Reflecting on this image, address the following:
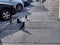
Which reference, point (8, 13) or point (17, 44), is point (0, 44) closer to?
point (17, 44)

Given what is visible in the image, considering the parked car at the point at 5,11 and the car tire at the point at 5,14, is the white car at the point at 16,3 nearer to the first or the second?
the parked car at the point at 5,11

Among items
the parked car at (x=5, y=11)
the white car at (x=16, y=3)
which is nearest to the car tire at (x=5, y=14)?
the parked car at (x=5, y=11)

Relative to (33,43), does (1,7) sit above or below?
above

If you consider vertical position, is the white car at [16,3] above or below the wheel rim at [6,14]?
above

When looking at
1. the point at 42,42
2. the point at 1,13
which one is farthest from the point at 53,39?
the point at 1,13

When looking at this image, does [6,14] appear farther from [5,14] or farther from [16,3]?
[16,3]

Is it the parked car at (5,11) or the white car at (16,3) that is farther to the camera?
the white car at (16,3)

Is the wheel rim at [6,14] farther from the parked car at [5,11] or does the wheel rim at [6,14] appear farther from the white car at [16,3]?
the white car at [16,3]

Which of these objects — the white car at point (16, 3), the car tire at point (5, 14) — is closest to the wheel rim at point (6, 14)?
the car tire at point (5, 14)

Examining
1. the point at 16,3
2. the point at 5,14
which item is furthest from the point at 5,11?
the point at 16,3

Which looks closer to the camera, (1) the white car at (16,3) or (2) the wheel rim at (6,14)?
(2) the wheel rim at (6,14)

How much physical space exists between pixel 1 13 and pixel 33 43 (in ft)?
21.1

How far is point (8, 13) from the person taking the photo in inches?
503

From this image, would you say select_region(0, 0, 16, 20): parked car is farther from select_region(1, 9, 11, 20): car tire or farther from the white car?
the white car
